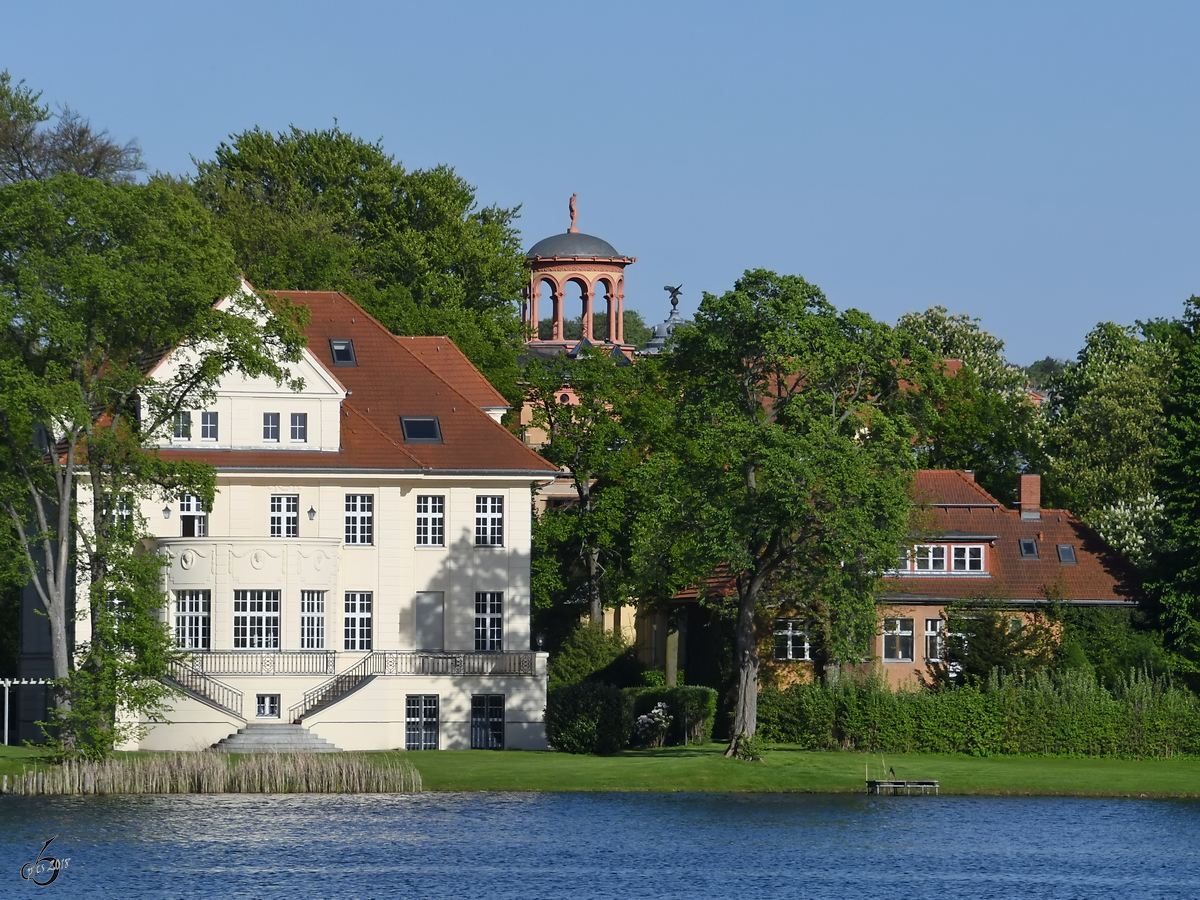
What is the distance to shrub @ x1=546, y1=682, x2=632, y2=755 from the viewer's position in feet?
199

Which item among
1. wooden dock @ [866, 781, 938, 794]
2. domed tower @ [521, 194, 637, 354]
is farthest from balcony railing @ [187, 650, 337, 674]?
domed tower @ [521, 194, 637, 354]

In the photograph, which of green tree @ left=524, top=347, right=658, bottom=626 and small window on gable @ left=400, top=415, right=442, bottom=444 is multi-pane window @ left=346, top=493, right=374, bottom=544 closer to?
small window on gable @ left=400, top=415, right=442, bottom=444

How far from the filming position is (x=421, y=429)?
216 feet

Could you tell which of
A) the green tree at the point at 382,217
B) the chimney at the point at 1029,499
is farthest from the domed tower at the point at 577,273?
the chimney at the point at 1029,499

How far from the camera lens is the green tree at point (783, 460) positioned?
55.0 meters

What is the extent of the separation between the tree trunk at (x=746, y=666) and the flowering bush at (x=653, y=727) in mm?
5379

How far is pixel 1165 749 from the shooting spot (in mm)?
59969

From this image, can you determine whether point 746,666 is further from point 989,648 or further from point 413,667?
point 413,667

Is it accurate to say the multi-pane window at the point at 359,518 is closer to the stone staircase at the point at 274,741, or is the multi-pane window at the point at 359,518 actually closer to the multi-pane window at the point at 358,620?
the multi-pane window at the point at 358,620

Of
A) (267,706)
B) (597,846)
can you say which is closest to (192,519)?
(267,706)

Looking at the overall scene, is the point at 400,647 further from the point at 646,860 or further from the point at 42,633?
the point at 646,860

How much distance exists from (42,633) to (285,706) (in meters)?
8.98

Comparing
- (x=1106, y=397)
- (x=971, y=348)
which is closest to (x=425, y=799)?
(x=1106, y=397)

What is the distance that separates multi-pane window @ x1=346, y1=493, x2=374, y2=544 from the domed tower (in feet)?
168
